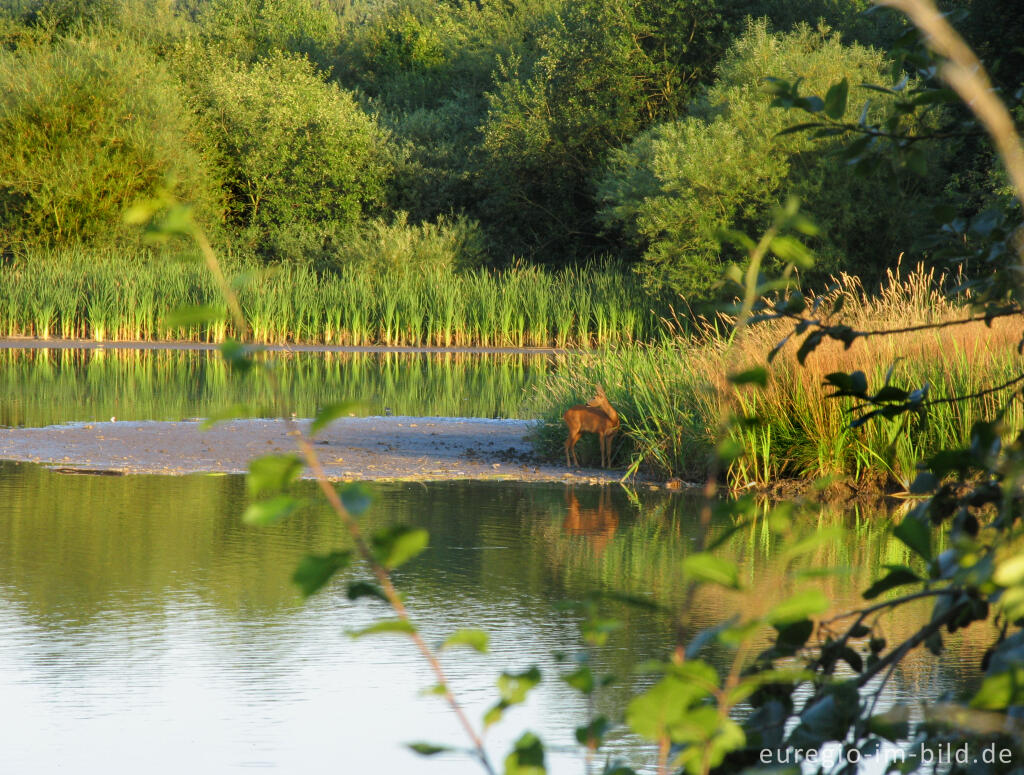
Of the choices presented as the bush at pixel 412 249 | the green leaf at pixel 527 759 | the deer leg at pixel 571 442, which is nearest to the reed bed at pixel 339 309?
the bush at pixel 412 249

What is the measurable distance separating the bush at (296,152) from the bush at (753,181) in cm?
1011

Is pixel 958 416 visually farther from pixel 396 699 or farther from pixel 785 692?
pixel 785 692

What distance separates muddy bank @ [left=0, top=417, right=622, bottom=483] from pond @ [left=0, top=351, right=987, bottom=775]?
17.4 inches

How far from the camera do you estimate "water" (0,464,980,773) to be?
405 centimetres

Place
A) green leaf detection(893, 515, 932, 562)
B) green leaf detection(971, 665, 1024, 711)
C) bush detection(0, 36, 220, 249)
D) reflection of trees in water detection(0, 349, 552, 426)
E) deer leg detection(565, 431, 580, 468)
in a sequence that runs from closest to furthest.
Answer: green leaf detection(971, 665, 1024, 711) < green leaf detection(893, 515, 932, 562) < deer leg detection(565, 431, 580, 468) < reflection of trees in water detection(0, 349, 552, 426) < bush detection(0, 36, 220, 249)

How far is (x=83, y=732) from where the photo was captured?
4047 mm

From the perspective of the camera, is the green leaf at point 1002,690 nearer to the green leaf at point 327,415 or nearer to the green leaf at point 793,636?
the green leaf at point 793,636

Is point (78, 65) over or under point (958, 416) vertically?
over

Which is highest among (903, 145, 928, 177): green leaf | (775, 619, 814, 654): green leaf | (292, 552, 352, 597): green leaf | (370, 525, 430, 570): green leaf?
(903, 145, 928, 177): green leaf

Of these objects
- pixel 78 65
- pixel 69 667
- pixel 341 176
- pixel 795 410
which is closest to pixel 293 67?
pixel 341 176

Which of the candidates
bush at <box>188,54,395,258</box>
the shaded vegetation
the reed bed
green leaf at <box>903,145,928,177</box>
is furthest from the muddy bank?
bush at <box>188,54,395,258</box>

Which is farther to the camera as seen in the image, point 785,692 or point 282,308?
point 282,308

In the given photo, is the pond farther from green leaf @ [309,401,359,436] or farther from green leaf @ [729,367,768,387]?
green leaf @ [309,401,359,436]

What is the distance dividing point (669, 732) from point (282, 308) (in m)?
23.2
